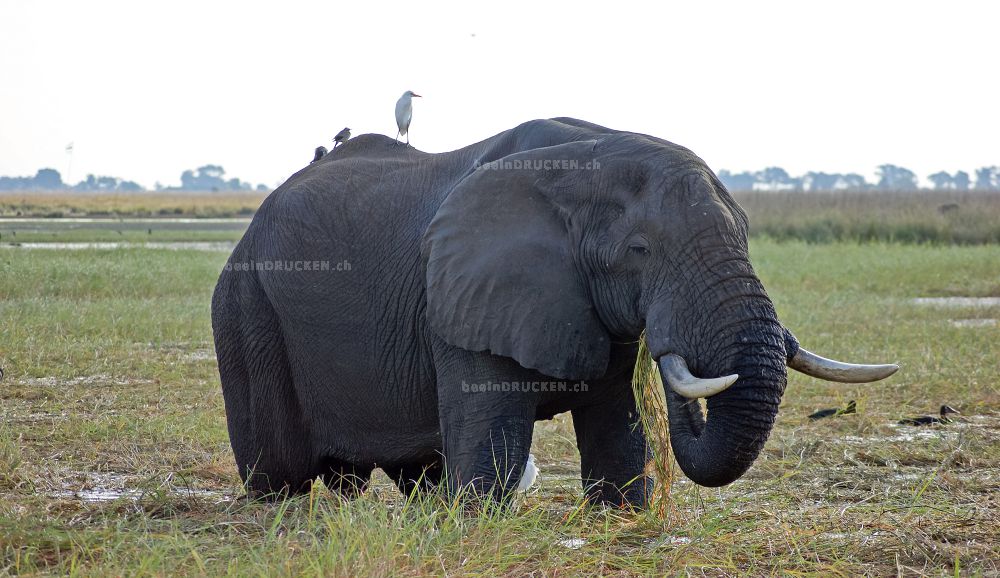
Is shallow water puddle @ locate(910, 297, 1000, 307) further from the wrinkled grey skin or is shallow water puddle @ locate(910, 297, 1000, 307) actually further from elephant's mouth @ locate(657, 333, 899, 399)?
elephant's mouth @ locate(657, 333, 899, 399)

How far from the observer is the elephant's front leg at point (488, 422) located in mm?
4305

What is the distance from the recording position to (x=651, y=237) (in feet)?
13.4

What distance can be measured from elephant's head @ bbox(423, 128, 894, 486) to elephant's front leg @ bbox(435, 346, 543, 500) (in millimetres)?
127

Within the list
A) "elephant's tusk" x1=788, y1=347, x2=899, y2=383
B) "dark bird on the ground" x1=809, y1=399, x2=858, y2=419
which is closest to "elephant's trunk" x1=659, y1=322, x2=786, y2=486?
"elephant's tusk" x1=788, y1=347, x2=899, y2=383

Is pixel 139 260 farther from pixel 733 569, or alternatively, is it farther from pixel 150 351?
pixel 733 569

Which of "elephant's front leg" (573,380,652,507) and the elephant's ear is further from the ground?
the elephant's ear

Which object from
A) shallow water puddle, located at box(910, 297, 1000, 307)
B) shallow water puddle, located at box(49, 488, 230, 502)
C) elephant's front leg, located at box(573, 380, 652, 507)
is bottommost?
shallow water puddle, located at box(49, 488, 230, 502)

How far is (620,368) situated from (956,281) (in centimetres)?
1258

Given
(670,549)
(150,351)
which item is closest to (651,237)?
(670,549)

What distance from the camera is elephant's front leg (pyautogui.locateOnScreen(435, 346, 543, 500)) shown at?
14.1 feet

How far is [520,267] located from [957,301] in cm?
1136

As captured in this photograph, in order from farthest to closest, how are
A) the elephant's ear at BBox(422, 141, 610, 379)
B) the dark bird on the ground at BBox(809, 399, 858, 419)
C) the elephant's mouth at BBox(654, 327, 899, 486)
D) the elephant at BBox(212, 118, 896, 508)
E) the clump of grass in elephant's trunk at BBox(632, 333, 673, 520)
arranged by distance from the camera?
the dark bird on the ground at BBox(809, 399, 858, 419), the clump of grass in elephant's trunk at BBox(632, 333, 673, 520), the elephant's ear at BBox(422, 141, 610, 379), the elephant at BBox(212, 118, 896, 508), the elephant's mouth at BBox(654, 327, 899, 486)

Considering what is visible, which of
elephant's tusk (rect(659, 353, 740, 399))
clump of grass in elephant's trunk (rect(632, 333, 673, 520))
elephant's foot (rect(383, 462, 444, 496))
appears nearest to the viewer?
elephant's tusk (rect(659, 353, 740, 399))

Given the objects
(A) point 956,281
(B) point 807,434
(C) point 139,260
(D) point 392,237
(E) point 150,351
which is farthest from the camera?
(C) point 139,260
